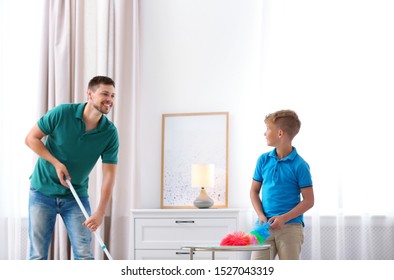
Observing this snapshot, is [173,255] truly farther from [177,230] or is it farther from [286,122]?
[286,122]

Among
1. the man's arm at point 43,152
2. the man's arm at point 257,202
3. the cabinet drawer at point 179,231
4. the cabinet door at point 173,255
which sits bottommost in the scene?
the cabinet door at point 173,255

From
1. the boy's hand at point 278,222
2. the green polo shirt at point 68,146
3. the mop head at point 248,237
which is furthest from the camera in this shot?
the green polo shirt at point 68,146

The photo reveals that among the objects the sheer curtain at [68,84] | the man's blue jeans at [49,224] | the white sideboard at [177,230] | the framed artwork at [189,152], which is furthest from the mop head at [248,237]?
the sheer curtain at [68,84]

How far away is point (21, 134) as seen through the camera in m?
5.36

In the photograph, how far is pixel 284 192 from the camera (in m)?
2.87

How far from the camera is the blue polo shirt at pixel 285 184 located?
9.41ft

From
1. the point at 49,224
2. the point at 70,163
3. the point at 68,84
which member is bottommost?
the point at 49,224

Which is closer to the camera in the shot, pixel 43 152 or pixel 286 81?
pixel 43 152

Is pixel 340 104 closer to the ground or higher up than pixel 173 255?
higher up

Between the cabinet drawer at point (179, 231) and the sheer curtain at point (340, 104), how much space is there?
2.47 feet

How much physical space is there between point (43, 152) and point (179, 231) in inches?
68.5

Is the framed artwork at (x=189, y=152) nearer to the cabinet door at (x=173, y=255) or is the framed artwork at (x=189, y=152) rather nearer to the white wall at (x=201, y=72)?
the white wall at (x=201, y=72)

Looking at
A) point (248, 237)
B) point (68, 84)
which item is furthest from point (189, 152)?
point (248, 237)

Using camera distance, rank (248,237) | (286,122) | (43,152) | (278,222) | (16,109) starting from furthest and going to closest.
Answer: (16,109)
(43,152)
(286,122)
(278,222)
(248,237)
